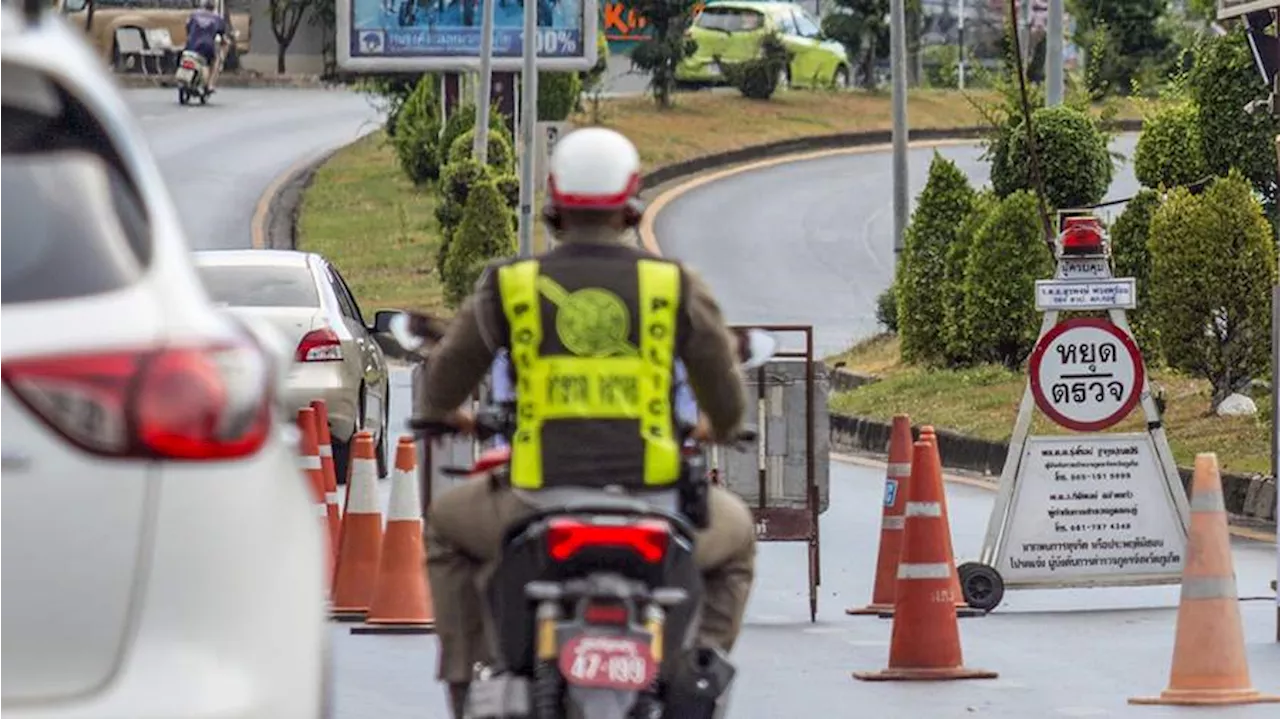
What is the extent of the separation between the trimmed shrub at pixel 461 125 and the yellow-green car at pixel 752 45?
10.8m

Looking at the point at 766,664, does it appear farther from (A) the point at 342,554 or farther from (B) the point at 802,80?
(B) the point at 802,80

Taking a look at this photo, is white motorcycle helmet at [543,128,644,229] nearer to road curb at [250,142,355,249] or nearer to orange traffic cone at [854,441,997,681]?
orange traffic cone at [854,441,997,681]

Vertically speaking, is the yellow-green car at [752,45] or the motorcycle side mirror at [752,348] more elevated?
the motorcycle side mirror at [752,348]

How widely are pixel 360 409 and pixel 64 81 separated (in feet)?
50.9

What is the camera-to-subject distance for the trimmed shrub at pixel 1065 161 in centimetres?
2836

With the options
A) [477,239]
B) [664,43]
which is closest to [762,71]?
[664,43]

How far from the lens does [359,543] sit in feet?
44.8

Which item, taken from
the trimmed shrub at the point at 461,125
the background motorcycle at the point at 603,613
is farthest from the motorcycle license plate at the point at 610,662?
the trimmed shrub at the point at 461,125

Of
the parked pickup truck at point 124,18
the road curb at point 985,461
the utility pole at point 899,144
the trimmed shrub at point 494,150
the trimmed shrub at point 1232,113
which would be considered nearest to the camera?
the road curb at point 985,461

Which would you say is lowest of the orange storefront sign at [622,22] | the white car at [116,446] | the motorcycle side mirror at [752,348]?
the orange storefront sign at [622,22]

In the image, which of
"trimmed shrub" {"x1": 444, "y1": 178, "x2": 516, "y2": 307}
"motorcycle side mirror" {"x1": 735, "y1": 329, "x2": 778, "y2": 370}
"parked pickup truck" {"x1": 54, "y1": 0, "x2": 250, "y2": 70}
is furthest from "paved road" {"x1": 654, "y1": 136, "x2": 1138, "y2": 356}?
"motorcycle side mirror" {"x1": 735, "y1": 329, "x2": 778, "y2": 370}

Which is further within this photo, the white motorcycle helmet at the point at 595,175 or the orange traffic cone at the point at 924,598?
the orange traffic cone at the point at 924,598

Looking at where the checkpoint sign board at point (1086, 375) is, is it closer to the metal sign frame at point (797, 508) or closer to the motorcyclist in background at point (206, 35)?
the metal sign frame at point (797, 508)

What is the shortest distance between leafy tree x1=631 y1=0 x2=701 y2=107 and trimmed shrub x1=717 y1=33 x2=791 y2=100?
1986 mm
